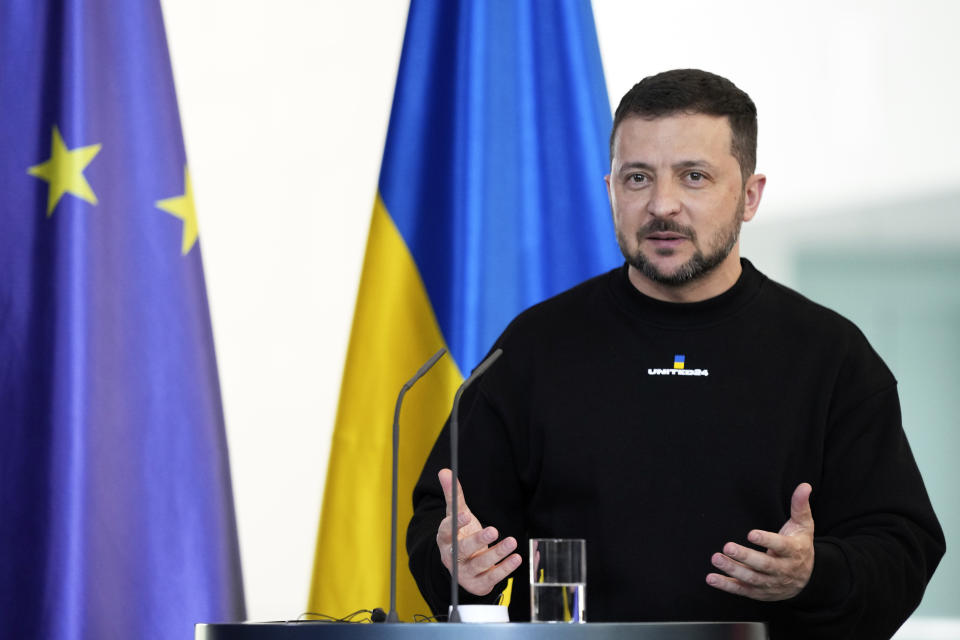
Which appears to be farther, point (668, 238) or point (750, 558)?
point (668, 238)

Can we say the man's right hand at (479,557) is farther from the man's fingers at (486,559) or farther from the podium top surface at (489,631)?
the podium top surface at (489,631)

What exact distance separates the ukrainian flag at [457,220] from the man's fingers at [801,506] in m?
1.37

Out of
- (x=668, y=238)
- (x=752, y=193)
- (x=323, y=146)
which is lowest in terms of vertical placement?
(x=668, y=238)

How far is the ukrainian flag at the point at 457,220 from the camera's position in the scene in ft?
9.55

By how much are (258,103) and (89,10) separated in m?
0.69

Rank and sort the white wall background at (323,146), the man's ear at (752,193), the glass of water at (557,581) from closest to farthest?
the glass of water at (557,581), the man's ear at (752,193), the white wall background at (323,146)

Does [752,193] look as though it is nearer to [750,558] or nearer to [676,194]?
[676,194]

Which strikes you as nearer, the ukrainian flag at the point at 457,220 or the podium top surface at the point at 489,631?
the podium top surface at the point at 489,631

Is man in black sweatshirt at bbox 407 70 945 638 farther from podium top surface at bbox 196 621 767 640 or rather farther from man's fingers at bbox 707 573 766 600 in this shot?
podium top surface at bbox 196 621 767 640

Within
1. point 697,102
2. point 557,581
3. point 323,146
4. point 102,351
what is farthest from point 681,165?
point 323,146

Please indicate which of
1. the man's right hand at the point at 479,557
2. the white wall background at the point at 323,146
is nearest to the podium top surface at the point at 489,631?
the man's right hand at the point at 479,557

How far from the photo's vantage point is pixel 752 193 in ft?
7.56

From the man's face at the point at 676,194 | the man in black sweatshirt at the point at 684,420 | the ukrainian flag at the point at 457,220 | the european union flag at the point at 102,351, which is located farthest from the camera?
the ukrainian flag at the point at 457,220

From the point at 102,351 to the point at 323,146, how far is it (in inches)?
41.7
